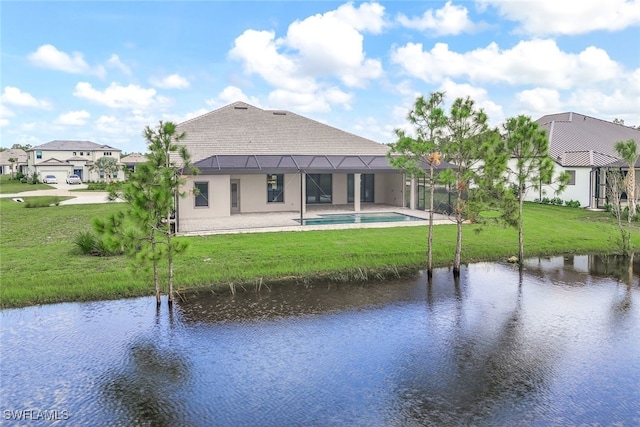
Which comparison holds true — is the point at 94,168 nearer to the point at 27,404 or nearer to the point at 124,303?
the point at 124,303

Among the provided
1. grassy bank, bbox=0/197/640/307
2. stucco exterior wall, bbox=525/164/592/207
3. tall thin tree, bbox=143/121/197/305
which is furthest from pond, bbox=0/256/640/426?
stucco exterior wall, bbox=525/164/592/207

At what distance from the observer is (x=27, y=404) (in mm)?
7434

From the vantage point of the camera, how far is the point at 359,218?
2559 centimetres

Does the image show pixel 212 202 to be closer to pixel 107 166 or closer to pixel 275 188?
pixel 275 188

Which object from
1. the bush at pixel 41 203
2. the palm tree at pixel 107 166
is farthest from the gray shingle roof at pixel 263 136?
the palm tree at pixel 107 166

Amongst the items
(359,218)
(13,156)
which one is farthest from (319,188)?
(13,156)

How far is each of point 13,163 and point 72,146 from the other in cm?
1171

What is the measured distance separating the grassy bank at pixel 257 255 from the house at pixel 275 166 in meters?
5.56

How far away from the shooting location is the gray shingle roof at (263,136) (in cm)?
2767

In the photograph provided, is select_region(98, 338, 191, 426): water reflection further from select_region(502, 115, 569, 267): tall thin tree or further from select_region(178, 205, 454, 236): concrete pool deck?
select_region(178, 205, 454, 236): concrete pool deck

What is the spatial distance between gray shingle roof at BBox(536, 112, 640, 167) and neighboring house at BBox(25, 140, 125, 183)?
52900 millimetres

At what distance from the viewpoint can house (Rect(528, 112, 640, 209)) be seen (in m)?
30.8

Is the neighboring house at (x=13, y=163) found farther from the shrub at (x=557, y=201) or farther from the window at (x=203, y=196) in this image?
the shrub at (x=557, y=201)

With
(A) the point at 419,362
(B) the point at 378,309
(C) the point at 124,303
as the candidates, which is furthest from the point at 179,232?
(A) the point at 419,362
